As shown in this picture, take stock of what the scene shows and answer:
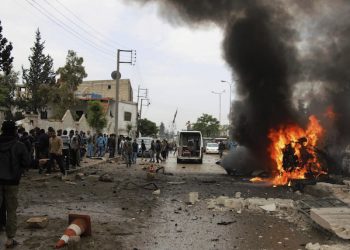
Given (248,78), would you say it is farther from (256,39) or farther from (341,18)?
(341,18)

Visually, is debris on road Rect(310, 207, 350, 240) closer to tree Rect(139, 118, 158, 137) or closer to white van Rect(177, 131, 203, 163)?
white van Rect(177, 131, 203, 163)

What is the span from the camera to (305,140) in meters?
17.0

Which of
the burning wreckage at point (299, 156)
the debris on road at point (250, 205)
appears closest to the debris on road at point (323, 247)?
the debris on road at point (250, 205)

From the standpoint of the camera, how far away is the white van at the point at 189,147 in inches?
1172

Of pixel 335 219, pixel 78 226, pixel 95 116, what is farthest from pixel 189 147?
pixel 78 226

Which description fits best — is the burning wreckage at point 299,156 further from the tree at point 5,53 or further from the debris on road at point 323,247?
the tree at point 5,53

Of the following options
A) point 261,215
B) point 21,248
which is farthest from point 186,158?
point 21,248

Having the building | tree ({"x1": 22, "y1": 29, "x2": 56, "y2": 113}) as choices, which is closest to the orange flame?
the building

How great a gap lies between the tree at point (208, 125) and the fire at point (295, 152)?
67.0m

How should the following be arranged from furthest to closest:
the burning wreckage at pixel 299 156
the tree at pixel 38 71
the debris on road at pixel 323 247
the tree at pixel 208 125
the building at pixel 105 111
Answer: the tree at pixel 208 125
the tree at pixel 38 71
the building at pixel 105 111
the burning wreckage at pixel 299 156
the debris on road at pixel 323 247

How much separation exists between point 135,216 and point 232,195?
4288 millimetres

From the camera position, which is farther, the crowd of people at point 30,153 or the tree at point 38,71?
the tree at point 38,71

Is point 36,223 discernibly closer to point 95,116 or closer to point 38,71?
point 95,116

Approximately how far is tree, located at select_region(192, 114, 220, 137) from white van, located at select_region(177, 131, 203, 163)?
55.4 metres
